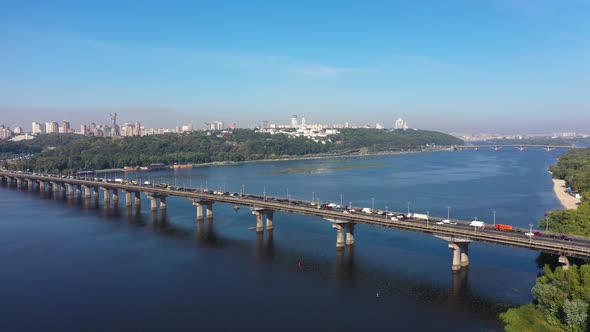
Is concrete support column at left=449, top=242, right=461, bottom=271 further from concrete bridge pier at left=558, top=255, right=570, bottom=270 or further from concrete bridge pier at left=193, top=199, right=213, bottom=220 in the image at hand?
concrete bridge pier at left=193, top=199, right=213, bottom=220

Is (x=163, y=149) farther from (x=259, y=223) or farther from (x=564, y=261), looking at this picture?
(x=564, y=261)

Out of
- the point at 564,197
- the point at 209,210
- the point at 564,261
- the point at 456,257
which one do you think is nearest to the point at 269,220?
the point at 209,210

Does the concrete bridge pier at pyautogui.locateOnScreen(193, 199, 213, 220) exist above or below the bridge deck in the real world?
below

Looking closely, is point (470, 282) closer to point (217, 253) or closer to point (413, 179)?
point (217, 253)

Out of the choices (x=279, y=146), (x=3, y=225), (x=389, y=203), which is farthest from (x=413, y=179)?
(x=279, y=146)

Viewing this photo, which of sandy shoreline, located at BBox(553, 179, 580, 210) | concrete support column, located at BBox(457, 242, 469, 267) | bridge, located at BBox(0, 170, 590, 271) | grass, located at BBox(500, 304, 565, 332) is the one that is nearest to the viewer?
grass, located at BBox(500, 304, 565, 332)

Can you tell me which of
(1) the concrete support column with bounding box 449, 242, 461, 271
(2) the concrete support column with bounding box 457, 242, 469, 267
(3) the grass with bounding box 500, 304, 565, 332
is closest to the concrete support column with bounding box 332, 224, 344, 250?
(1) the concrete support column with bounding box 449, 242, 461, 271

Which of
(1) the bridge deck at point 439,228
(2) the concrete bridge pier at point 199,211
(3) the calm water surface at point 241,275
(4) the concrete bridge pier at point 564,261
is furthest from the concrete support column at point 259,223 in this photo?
(4) the concrete bridge pier at point 564,261
